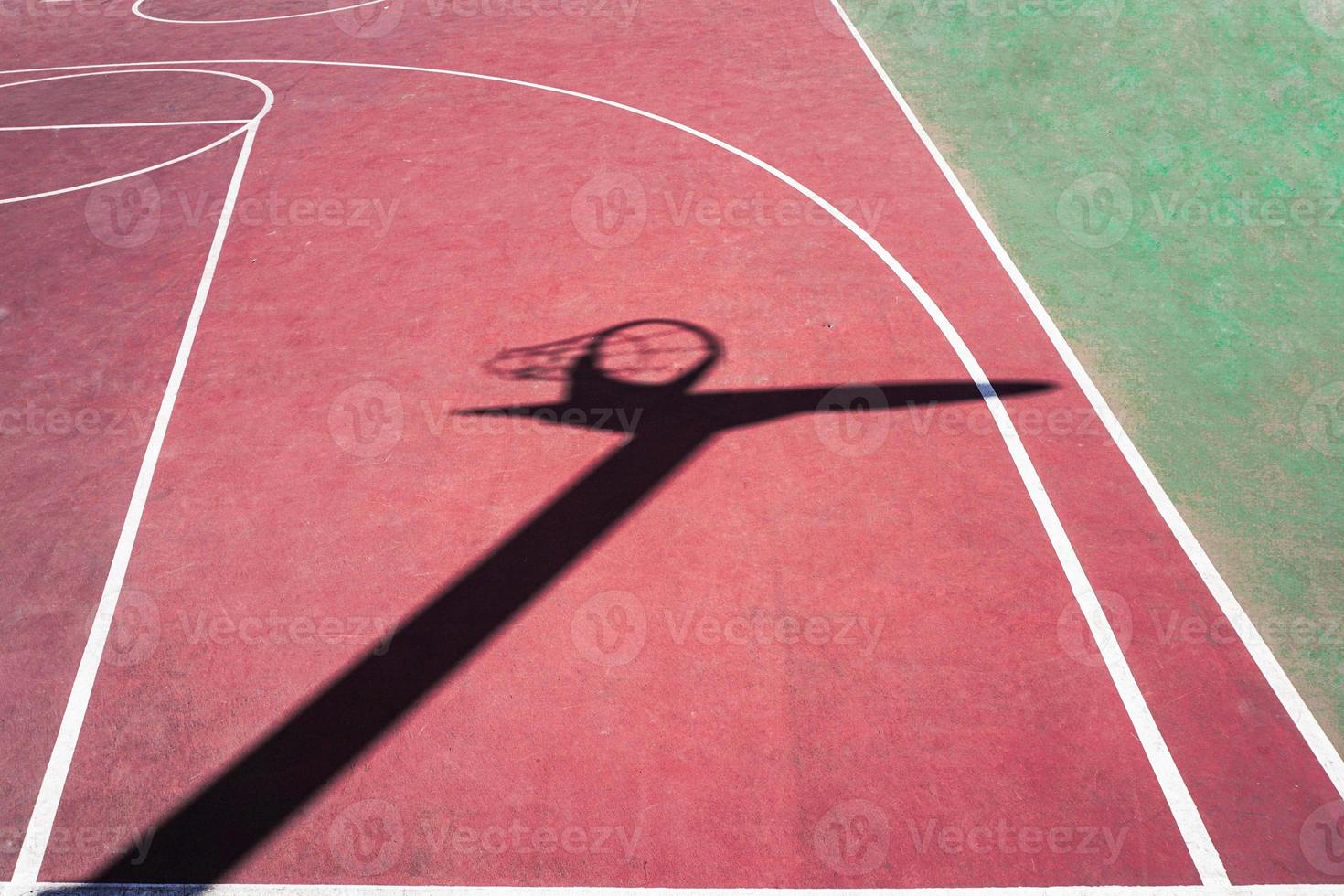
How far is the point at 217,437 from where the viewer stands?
858 cm

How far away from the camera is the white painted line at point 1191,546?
5922 millimetres

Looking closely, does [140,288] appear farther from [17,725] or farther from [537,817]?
[537,817]

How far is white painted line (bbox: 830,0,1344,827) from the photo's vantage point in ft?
19.4

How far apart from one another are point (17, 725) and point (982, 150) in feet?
43.3

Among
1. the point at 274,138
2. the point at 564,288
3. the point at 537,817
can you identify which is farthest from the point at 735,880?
the point at 274,138
